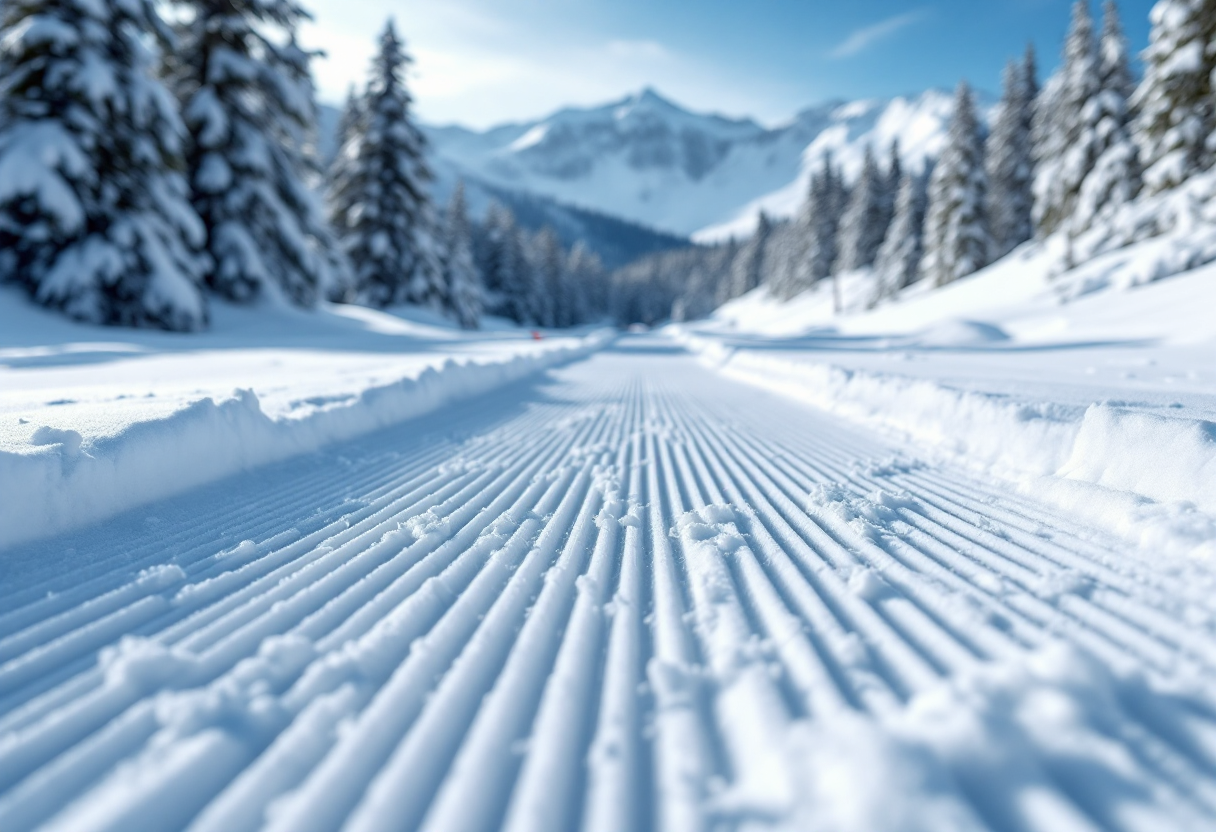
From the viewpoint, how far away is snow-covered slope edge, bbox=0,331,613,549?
282 cm

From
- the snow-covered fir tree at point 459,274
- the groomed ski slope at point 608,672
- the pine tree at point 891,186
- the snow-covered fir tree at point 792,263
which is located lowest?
the groomed ski slope at point 608,672

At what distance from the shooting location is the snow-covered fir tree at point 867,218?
46031 mm

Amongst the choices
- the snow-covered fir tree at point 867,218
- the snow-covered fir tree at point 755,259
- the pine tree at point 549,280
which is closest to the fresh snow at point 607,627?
the snow-covered fir tree at point 867,218

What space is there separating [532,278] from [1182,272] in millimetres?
42924

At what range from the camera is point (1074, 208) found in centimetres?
2648

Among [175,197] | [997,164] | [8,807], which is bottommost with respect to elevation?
[8,807]

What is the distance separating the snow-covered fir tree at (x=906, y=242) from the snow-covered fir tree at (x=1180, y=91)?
1897cm

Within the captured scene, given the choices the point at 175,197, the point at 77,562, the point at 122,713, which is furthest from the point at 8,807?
the point at 175,197

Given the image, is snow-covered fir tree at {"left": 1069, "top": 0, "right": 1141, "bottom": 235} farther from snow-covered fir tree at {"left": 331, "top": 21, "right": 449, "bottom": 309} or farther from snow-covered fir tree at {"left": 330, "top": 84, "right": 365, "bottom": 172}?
snow-covered fir tree at {"left": 330, "top": 84, "right": 365, "bottom": 172}

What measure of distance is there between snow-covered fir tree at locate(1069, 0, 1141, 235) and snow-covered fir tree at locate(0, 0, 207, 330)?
3151 cm

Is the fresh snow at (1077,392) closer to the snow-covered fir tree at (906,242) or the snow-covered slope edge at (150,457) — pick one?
the snow-covered slope edge at (150,457)

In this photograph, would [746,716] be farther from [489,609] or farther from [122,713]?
[122,713]

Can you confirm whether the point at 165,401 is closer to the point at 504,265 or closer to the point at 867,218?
the point at 504,265

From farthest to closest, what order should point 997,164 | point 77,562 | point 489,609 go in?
point 997,164 → point 77,562 → point 489,609
